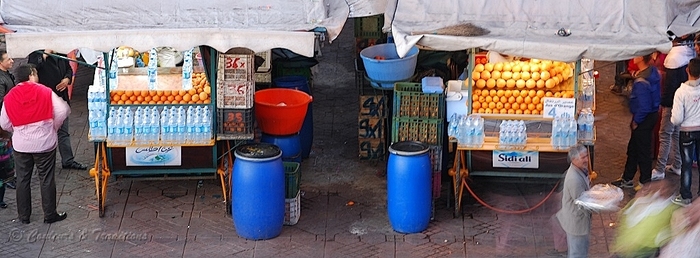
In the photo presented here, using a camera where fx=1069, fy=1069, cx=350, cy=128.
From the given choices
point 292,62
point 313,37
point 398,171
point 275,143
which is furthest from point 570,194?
point 292,62

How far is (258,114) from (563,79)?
3108mm

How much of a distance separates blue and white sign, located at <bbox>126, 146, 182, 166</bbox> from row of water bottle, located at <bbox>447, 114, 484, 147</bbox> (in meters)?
2.75

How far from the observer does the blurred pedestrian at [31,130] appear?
32.8ft

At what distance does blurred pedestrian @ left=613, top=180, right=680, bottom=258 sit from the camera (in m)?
8.18

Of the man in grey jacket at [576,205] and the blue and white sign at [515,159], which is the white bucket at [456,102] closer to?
the blue and white sign at [515,159]

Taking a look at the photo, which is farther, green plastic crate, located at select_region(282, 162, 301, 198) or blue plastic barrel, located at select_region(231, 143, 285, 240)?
green plastic crate, located at select_region(282, 162, 301, 198)

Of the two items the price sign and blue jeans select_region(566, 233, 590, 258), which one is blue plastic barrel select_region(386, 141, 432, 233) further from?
blue jeans select_region(566, 233, 590, 258)

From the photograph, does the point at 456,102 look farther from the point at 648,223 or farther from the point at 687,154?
the point at 648,223

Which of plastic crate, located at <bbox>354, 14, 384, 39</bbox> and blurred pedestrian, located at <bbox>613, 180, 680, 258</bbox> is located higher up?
plastic crate, located at <bbox>354, 14, 384, 39</bbox>

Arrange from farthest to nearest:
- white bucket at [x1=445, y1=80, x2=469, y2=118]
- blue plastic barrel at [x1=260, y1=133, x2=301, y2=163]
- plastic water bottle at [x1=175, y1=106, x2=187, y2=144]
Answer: blue plastic barrel at [x1=260, y1=133, x2=301, y2=163] → white bucket at [x1=445, y1=80, x2=469, y2=118] → plastic water bottle at [x1=175, y1=106, x2=187, y2=144]

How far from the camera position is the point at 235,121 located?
1044 centimetres

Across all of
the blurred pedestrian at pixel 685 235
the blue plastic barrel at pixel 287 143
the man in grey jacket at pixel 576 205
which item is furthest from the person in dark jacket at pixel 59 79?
the blurred pedestrian at pixel 685 235

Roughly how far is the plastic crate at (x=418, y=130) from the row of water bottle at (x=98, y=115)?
2.86 meters

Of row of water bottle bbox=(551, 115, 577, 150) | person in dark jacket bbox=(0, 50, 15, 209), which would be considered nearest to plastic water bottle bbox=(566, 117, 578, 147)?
row of water bottle bbox=(551, 115, 577, 150)
